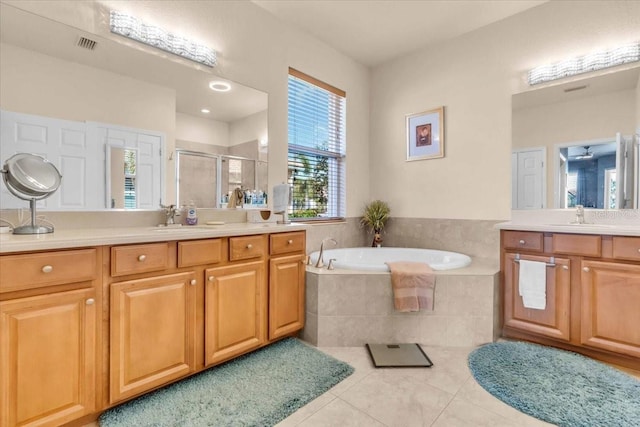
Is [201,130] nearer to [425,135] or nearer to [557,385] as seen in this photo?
[425,135]

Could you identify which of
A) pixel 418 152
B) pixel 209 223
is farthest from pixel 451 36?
pixel 209 223

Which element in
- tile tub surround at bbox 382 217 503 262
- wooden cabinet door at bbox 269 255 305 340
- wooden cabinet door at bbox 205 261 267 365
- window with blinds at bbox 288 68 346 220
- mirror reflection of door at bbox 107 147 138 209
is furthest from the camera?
window with blinds at bbox 288 68 346 220

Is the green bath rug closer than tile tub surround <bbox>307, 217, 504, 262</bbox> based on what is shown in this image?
Yes

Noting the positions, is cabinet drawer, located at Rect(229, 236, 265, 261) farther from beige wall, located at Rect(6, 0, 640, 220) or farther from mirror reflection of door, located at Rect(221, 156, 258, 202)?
beige wall, located at Rect(6, 0, 640, 220)

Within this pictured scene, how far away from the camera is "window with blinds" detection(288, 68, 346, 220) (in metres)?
3.12

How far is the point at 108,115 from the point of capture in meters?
1.92

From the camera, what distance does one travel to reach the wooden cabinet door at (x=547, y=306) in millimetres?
2201

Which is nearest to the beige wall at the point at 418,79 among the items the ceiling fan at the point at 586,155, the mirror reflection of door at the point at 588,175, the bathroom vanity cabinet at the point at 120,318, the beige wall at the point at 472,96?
the beige wall at the point at 472,96

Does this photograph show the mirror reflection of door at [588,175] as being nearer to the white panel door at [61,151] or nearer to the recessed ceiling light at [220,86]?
the recessed ceiling light at [220,86]

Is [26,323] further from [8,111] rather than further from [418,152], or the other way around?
[418,152]

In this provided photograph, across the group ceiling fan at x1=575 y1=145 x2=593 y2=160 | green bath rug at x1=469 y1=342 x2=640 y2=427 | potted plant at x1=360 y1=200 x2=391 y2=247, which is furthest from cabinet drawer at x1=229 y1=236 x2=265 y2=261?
ceiling fan at x1=575 y1=145 x2=593 y2=160

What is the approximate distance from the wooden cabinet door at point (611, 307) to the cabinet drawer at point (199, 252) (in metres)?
2.43

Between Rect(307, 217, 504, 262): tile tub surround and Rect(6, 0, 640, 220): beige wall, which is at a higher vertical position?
Rect(6, 0, 640, 220): beige wall

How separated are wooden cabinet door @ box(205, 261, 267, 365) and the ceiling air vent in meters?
1.51
